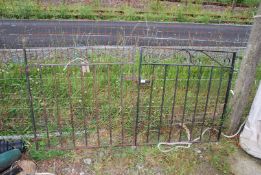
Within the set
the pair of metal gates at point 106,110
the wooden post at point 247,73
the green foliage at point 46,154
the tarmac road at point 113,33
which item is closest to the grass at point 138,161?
the green foliage at point 46,154

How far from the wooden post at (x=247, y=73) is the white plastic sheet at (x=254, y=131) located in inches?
6.8

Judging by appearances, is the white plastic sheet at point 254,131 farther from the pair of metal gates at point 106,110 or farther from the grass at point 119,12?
the grass at point 119,12

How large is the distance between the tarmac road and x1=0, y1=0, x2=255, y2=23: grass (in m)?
0.67

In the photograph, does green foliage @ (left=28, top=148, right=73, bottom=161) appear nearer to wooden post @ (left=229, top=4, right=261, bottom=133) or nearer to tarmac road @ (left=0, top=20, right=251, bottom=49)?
wooden post @ (left=229, top=4, right=261, bottom=133)

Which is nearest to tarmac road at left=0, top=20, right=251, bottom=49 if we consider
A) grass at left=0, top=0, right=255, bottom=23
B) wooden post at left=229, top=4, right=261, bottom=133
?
grass at left=0, top=0, right=255, bottom=23

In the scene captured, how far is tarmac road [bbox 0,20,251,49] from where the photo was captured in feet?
24.0

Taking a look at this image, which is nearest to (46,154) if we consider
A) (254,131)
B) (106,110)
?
(106,110)

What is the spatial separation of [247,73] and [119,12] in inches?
350

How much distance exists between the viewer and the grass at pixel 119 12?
33.9 feet

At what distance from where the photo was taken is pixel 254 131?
3.16m

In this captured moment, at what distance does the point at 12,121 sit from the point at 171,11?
9652 mm

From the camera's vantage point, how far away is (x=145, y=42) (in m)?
7.67

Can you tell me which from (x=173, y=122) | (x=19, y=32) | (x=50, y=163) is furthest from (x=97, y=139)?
(x=19, y=32)

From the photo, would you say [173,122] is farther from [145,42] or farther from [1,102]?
[145,42]
